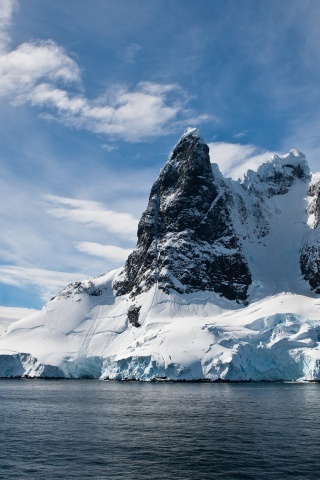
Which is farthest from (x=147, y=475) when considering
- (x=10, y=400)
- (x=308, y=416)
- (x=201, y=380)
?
(x=201, y=380)

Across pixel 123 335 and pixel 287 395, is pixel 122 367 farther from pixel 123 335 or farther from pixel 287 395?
pixel 287 395

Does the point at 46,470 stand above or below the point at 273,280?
below

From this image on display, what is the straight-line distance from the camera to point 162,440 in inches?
1890

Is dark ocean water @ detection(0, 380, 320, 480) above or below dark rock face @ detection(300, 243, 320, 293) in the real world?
below

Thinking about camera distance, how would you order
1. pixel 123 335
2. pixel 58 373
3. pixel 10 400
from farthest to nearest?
pixel 123 335, pixel 58 373, pixel 10 400

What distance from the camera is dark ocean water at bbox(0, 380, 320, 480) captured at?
3681 cm

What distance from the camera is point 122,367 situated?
151500 mm

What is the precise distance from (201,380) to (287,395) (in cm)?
4446

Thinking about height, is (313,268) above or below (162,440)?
above

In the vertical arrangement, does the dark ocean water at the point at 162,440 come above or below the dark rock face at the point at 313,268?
below

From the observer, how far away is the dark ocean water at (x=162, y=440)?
36.8 metres

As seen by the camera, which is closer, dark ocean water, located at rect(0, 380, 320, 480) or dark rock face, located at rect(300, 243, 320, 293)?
dark ocean water, located at rect(0, 380, 320, 480)

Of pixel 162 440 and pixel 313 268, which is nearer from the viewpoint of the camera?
pixel 162 440

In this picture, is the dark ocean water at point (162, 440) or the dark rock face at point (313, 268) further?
the dark rock face at point (313, 268)
